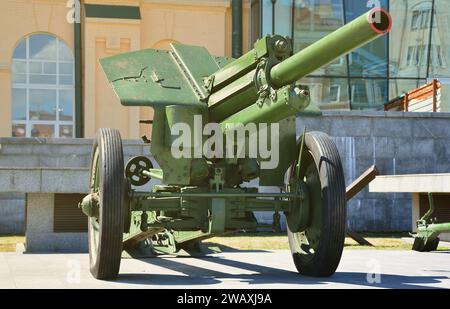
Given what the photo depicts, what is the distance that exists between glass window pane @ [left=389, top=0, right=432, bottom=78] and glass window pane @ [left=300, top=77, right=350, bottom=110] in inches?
60.5

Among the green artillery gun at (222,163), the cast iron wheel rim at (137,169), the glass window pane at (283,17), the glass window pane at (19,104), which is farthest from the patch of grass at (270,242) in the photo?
the glass window pane at (19,104)

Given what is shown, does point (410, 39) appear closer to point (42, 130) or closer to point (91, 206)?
point (42, 130)

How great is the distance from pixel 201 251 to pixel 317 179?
319 centimetres

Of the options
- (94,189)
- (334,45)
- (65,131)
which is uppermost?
(334,45)

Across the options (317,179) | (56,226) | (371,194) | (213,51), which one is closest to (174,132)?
(317,179)

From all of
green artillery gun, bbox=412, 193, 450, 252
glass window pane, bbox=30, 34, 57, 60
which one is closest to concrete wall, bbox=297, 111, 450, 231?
green artillery gun, bbox=412, 193, 450, 252

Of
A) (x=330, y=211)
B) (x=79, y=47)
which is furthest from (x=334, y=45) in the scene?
(x=79, y=47)

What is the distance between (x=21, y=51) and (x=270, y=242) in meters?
13.9

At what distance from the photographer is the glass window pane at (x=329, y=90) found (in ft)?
86.5

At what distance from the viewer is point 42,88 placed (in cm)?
2656

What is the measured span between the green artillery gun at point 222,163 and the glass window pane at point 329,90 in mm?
16886

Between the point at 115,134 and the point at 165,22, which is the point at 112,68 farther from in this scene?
the point at 165,22

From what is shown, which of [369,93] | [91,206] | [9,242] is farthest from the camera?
[369,93]

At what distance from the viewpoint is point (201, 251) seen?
37.9ft
